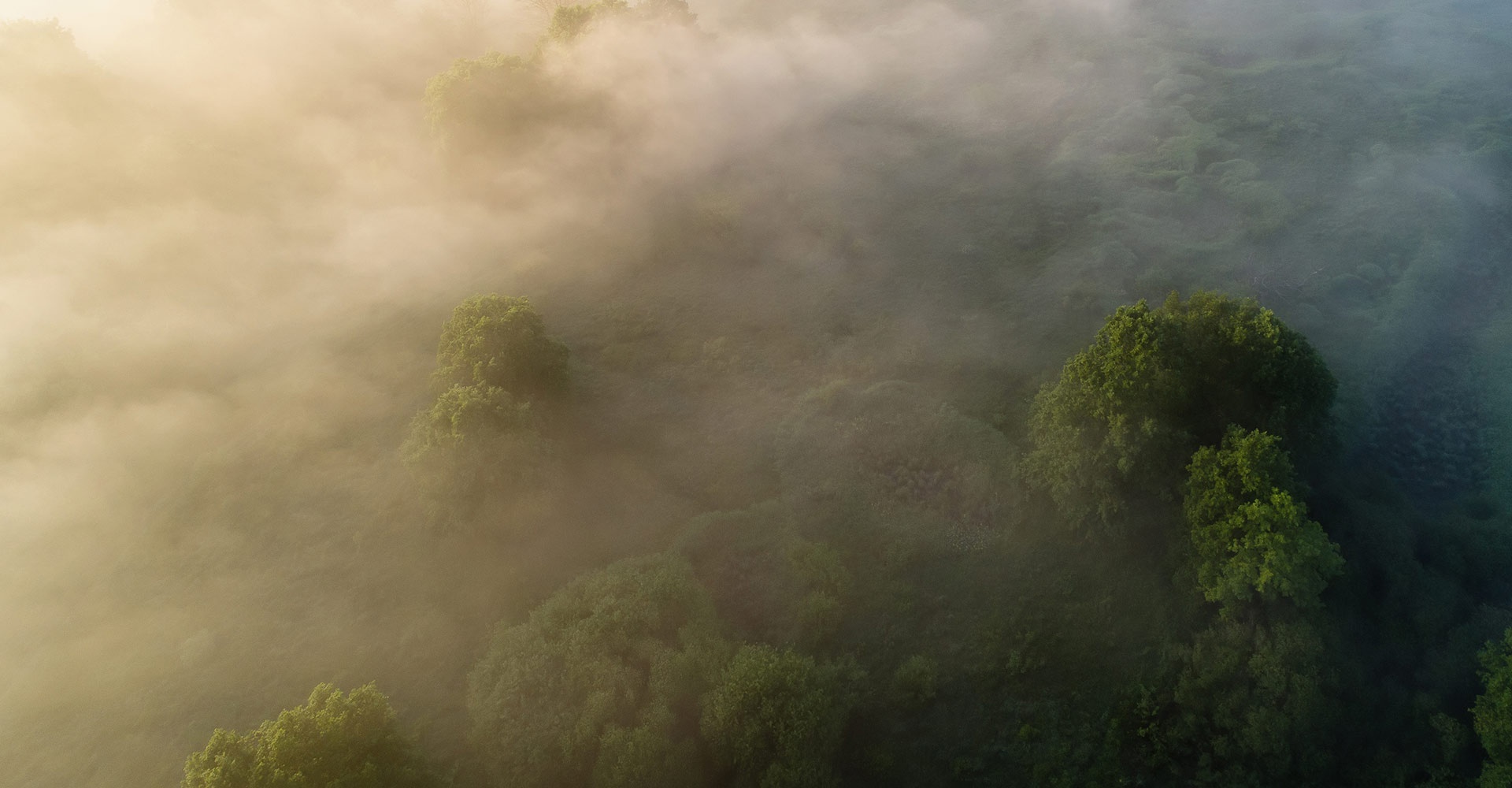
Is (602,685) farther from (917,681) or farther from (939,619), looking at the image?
(939,619)

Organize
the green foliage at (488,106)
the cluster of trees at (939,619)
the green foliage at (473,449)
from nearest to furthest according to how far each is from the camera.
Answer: the cluster of trees at (939,619) < the green foliage at (473,449) < the green foliage at (488,106)

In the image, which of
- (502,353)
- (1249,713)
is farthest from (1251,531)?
(502,353)

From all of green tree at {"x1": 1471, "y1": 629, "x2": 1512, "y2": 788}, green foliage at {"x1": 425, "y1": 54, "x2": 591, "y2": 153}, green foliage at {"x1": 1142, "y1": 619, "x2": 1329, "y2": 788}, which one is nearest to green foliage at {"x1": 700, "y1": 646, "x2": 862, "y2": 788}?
green foliage at {"x1": 1142, "y1": 619, "x2": 1329, "y2": 788}

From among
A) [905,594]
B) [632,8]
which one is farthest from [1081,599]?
[632,8]

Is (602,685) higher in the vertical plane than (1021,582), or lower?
higher

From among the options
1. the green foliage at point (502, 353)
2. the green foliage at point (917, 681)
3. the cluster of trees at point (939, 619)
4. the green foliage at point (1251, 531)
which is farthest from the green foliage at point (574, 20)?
the green foliage at point (1251, 531)

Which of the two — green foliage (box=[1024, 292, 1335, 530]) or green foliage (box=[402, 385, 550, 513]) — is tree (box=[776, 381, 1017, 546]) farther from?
green foliage (box=[402, 385, 550, 513])

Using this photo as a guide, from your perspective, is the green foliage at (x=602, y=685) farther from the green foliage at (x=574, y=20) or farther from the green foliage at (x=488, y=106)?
the green foliage at (x=574, y=20)
